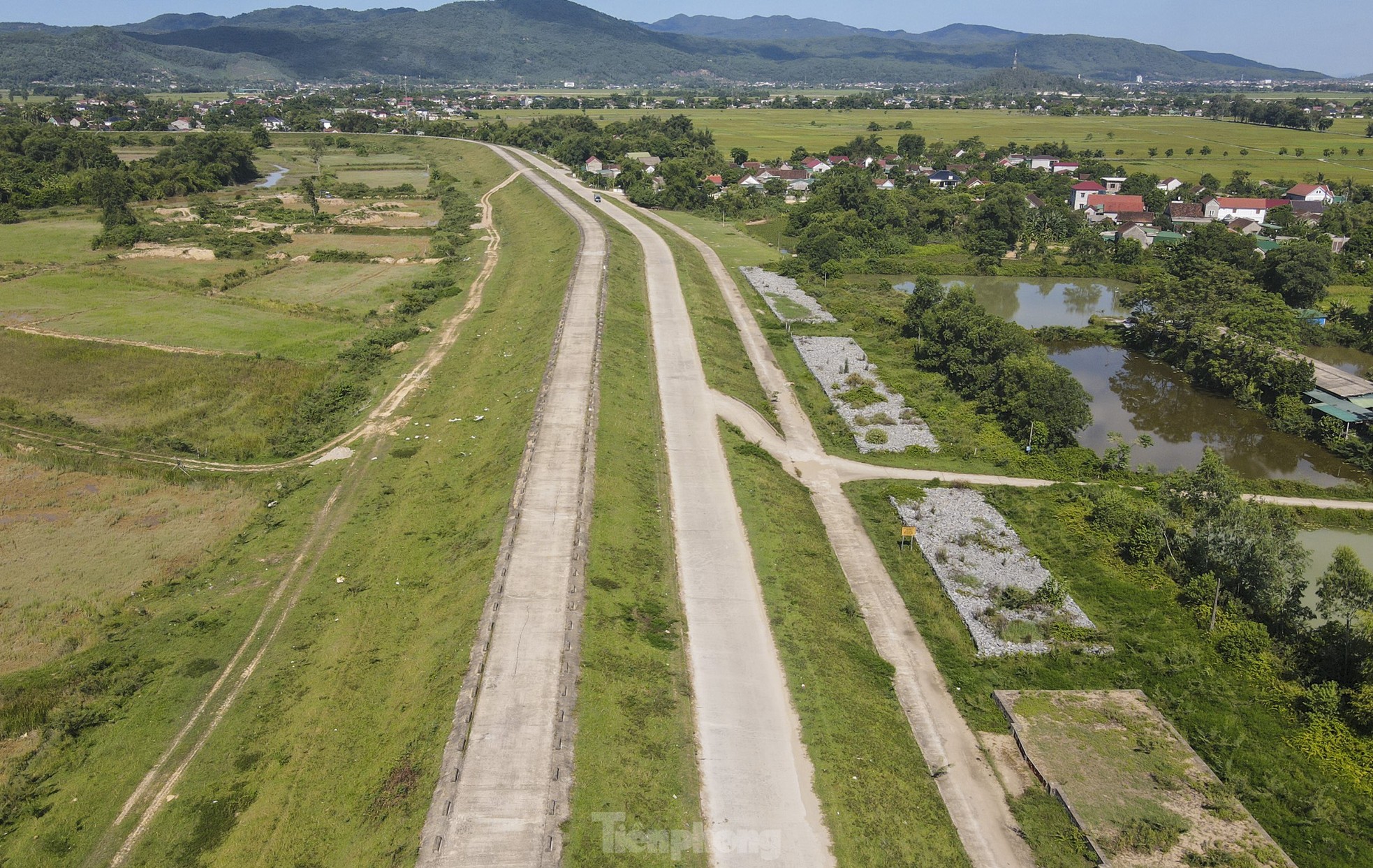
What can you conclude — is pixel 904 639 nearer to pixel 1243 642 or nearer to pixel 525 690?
pixel 1243 642

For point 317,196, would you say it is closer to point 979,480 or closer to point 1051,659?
point 979,480

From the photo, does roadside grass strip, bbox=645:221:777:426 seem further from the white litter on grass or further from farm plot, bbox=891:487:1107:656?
the white litter on grass

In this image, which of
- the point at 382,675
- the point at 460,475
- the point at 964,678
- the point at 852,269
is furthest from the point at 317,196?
the point at 964,678

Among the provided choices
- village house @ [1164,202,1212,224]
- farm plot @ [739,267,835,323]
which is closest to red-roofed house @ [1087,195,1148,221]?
village house @ [1164,202,1212,224]

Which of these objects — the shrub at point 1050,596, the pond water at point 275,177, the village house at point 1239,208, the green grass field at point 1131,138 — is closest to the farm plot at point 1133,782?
the shrub at point 1050,596

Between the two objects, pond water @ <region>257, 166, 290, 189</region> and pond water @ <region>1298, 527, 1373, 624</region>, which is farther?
pond water @ <region>257, 166, 290, 189</region>
